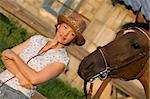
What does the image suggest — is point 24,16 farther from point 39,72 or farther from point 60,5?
point 39,72

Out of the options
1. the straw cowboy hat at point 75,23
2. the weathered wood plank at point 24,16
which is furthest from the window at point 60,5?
the straw cowboy hat at point 75,23

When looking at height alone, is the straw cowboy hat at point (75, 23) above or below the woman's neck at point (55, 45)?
above

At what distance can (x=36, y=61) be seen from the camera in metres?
3.93

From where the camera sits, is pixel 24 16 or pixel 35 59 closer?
pixel 35 59

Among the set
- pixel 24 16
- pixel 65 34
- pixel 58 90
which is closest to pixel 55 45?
pixel 65 34

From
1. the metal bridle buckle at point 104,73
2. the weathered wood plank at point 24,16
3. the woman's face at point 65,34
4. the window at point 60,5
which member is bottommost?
the weathered wood plank at point 24,16

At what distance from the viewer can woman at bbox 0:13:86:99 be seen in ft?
12.7

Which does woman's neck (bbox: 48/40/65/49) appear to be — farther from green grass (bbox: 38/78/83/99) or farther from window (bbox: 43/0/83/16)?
window (bbox: 43/0/83/16)

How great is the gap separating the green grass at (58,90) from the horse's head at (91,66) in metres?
3.11

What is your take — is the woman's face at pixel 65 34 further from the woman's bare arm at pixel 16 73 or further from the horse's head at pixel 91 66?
the woman's bare arm at pixel 16 73

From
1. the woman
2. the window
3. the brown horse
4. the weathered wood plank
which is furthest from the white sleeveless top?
the window

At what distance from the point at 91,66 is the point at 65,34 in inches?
13.2

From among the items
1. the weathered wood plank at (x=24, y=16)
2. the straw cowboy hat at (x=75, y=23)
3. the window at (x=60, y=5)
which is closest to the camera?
the straw cowboy hat at (x=75, y=23)

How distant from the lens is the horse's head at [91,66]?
13.5 feet
